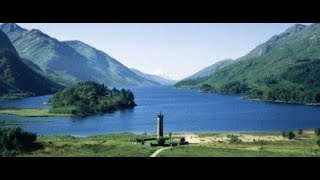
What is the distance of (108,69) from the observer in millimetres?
139250

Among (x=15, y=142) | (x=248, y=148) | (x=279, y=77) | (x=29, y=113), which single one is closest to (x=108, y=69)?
(x=279, y=77)

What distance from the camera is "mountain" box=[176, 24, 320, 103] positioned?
5850cm

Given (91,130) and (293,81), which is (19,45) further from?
(91,130)

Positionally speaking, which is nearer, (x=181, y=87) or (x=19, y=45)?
(x=181, y=87)

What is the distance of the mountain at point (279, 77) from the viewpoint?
58500 millimetres

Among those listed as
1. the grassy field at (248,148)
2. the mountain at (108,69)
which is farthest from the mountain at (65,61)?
the grassy field at (248,148)

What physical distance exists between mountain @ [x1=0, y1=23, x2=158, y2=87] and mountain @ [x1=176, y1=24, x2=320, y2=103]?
3354cm

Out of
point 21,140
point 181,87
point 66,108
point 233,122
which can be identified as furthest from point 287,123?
point 181,87

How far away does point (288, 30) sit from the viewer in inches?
6102

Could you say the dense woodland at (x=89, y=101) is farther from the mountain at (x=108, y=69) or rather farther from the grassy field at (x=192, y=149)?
the mountain at (x=108, y=69)

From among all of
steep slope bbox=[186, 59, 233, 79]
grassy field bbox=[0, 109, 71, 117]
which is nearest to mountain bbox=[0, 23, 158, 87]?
steep slope bbox=[186, 59, 233, 79]

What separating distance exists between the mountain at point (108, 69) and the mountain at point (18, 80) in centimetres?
3984
